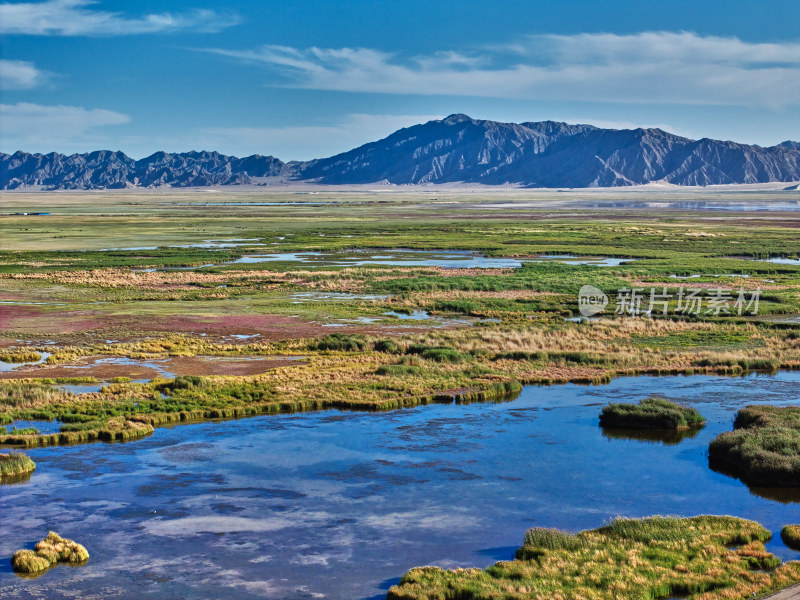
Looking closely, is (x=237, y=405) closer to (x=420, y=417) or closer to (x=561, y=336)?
(x=420, y=417)

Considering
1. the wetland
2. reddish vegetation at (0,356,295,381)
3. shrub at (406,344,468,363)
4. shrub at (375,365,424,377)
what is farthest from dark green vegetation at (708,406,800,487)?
reddish vegetation at (0,356,295,381)

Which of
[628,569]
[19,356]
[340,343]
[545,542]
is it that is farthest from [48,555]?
[340,343]

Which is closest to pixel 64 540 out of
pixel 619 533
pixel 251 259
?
pixel 619 533

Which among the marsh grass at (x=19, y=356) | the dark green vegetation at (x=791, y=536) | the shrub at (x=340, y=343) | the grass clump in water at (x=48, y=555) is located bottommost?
the grass clump in water at (x=48, y=555)

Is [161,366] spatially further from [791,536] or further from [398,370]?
[791,536]

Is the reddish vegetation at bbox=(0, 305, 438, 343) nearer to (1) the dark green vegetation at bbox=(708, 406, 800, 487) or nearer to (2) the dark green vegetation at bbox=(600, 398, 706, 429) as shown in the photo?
(2) the dark green vegetation at bbox=(600, 398, 706, 429)

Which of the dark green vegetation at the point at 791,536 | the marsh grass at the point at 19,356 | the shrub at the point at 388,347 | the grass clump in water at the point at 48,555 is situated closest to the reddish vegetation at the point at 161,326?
the shrub at the point at 388,347

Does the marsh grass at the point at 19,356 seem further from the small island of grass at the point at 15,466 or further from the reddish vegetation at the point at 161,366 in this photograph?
the small island of grass at the point at 15,466
